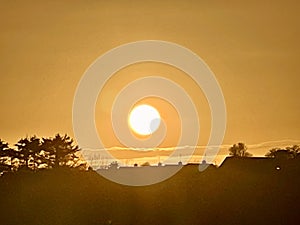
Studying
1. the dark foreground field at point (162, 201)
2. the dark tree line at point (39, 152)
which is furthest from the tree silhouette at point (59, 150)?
the dark foreground field at point (162, 201)

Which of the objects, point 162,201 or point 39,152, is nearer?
point 162,201

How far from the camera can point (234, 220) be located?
43.5m

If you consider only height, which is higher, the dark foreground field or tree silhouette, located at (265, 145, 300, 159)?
tree silhouette, located at (265, 145, 300, 159)

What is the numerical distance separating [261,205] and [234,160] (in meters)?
19.3

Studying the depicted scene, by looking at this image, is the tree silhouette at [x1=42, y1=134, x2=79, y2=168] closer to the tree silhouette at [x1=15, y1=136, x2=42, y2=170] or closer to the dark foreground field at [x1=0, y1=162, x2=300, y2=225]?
the tree silhouette at [x1=15, y1=136, x2=42, y2=170]

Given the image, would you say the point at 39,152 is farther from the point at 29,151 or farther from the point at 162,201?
the point at 162,201

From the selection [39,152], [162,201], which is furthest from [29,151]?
[162,201]

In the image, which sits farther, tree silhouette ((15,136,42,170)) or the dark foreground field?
tree silhouette ((15,136,42,170))

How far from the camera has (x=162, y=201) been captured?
46.9m

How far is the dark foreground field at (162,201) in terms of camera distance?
44.3 m

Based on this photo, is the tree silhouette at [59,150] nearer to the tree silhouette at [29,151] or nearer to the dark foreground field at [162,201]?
the tree silhouette at [29,151]

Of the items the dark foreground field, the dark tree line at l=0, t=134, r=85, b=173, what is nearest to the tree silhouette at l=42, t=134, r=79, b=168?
the dark tree line at l=0, t=134, r=85, b=173

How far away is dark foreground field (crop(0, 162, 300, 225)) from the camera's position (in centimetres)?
4428

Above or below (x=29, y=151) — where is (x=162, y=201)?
below
